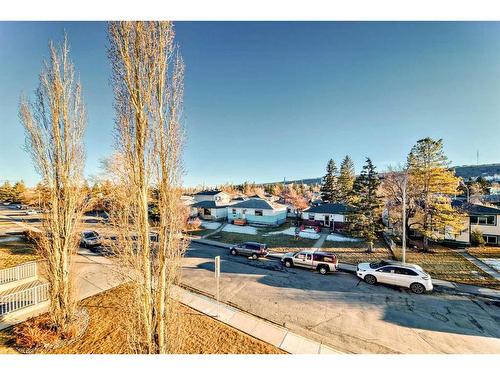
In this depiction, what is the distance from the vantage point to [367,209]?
2014cm

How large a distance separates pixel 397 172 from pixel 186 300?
2323 centimetres

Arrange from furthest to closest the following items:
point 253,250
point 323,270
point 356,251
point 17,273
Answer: point 356,251, point 253,250, point 323,270, point 17,273

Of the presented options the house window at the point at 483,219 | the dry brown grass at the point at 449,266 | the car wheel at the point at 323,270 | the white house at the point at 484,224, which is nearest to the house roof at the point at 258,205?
the dry brown grass at the point at 449,266

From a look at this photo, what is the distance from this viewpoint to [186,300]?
10.4 m

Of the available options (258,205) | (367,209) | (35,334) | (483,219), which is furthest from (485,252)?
(35,334)

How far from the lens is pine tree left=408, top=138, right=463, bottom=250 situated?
1919 centimetres

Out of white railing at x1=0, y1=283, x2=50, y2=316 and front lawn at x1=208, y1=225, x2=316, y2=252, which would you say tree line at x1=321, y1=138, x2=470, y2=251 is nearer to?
front lawn at x1=208, y1=225, x2=316, y2=252

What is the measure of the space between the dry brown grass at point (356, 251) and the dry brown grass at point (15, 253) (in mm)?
21871

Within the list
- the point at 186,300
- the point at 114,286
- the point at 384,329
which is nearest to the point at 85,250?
the point at 114,286

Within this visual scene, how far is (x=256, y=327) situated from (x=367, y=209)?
16270 mm

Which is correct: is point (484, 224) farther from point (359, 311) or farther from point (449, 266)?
point (359, 311)

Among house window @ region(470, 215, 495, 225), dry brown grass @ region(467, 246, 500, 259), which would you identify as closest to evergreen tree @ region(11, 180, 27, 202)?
dry brown grass @ region(467, 246, 500, 259)

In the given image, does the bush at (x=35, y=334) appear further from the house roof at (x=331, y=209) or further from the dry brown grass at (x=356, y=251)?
the house roof at (x=331, y=209)

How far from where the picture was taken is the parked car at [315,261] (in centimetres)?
1441
